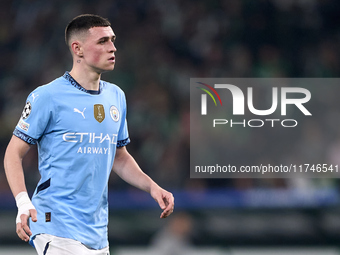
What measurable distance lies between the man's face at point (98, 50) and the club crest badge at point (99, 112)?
0.25 meters

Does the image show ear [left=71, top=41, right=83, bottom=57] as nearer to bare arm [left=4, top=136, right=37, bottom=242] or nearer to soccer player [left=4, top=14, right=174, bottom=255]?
soccer player [left=4, top=14, right=174, bottom=255]

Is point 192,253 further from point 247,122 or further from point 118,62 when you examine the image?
point 118,62

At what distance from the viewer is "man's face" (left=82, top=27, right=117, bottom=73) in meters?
3.84

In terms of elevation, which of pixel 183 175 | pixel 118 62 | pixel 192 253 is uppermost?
pixel 118 62

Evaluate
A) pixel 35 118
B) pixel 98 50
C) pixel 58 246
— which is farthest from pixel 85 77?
pixel 58 246

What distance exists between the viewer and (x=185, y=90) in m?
10.2

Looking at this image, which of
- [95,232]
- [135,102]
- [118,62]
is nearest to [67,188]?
[95,232]

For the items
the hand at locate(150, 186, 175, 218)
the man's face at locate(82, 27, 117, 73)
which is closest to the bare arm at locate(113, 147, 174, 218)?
the hand at locate(150, 186, 175, 218)

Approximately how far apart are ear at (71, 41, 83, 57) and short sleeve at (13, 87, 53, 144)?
0.39 m

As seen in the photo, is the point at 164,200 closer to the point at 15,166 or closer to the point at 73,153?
the point at 73,153

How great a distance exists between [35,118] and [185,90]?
670cm

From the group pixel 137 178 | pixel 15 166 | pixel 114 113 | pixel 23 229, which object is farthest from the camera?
pixel 137 178

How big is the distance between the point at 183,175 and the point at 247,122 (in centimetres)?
159

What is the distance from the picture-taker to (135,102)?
10039 mm
